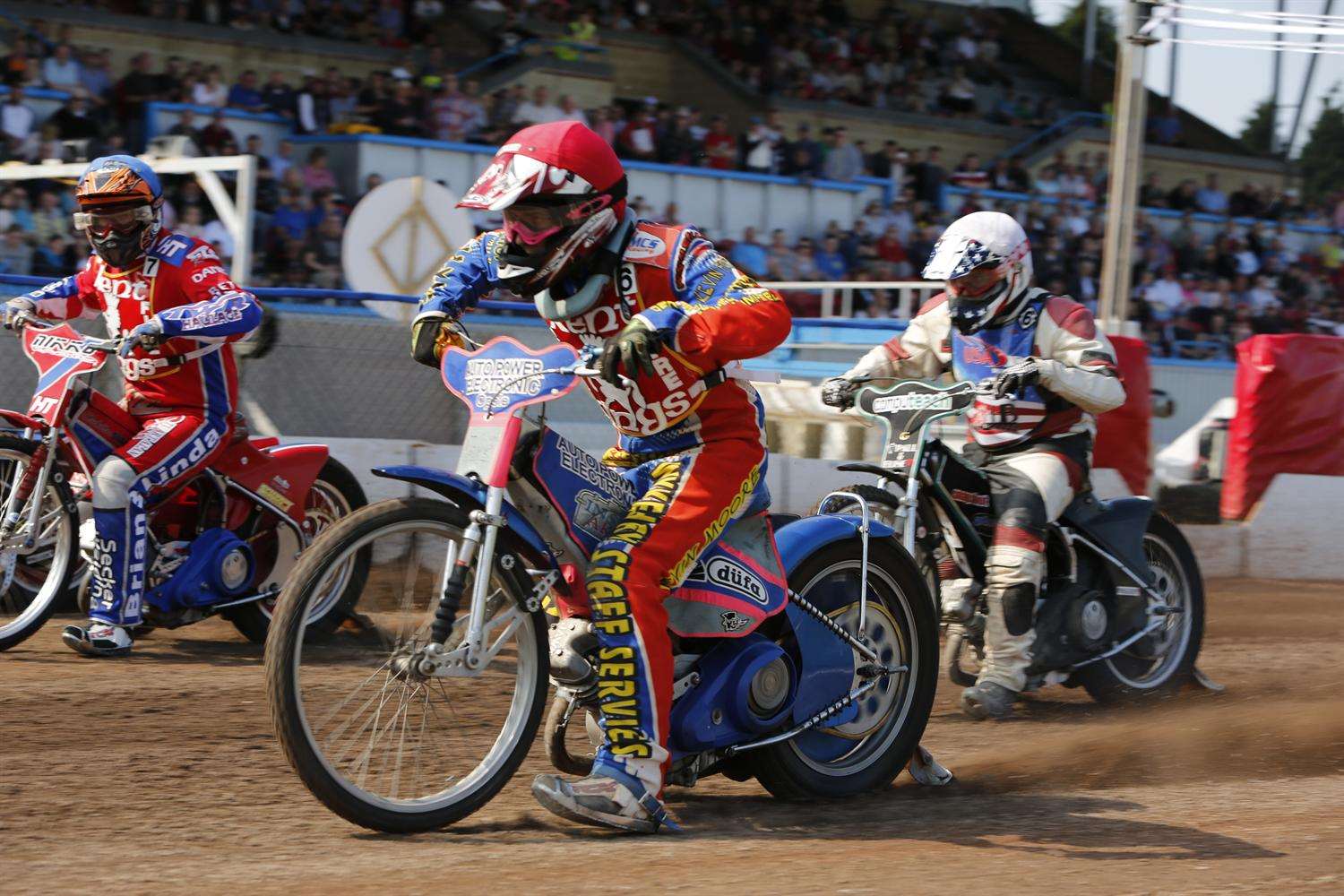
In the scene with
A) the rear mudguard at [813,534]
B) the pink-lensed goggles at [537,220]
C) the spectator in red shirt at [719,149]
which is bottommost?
the rear mudguard at [813,534]

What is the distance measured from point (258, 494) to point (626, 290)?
329cm

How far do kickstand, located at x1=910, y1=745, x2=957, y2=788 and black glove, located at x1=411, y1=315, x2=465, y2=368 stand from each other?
2.04 m

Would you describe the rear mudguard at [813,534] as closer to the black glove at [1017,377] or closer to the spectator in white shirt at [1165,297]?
the black glove at [1017,377]

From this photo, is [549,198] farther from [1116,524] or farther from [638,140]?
[638,140]

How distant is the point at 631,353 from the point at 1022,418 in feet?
10.6

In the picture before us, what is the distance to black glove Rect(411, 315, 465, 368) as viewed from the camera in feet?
14.5

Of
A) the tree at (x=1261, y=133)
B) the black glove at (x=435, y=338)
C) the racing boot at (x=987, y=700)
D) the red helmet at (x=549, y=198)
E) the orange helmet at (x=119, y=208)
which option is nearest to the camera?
the red helmet at (x=549, y=198)

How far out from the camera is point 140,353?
23.0ft

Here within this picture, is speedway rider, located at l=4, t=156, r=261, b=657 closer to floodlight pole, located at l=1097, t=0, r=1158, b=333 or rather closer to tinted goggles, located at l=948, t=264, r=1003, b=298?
tinted goggles, located at l=948, t=264, r=1003, b=298

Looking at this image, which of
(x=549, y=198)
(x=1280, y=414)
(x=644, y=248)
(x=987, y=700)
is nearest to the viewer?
(x=549, y=198)

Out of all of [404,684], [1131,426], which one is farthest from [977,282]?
[1131,426]

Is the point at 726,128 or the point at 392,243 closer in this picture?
the point at 392,243

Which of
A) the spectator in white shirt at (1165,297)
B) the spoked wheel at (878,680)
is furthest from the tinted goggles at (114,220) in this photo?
the spectator in white shirt at (1165,297)

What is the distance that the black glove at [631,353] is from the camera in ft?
13.5
